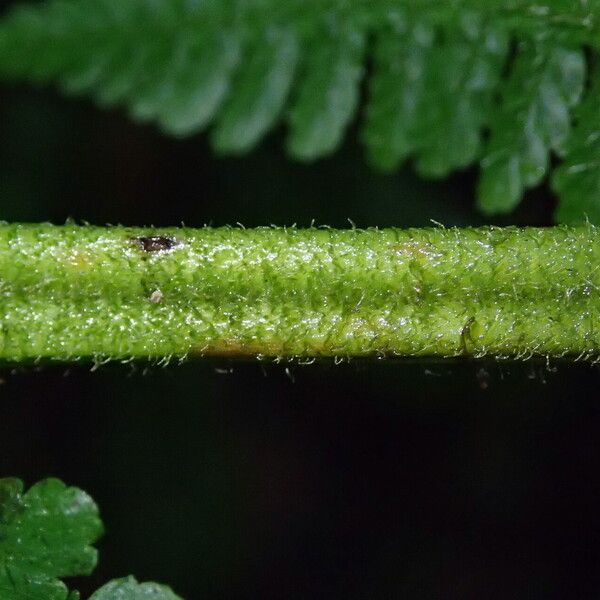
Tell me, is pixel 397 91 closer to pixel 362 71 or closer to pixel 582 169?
pixel 362 71

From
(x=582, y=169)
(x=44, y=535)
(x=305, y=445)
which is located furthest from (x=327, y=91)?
(x=305, y=445)

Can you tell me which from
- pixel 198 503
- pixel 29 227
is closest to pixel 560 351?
pixel 29 227

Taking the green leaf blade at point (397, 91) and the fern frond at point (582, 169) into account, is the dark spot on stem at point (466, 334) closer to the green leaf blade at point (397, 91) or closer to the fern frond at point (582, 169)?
the fern frond at point (582, 169)

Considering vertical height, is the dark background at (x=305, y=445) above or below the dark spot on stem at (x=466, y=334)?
below

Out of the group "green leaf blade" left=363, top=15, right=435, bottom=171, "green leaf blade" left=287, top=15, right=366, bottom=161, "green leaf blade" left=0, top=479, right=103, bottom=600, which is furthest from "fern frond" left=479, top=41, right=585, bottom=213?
"green leaf blade" left=0, top=479, right=103, bottom=600

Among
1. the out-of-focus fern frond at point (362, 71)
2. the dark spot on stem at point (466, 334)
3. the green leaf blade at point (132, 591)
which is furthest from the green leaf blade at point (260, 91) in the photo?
the green leaf blade at point (132, 591)

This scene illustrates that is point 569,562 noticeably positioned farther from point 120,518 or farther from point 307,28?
point 307,28

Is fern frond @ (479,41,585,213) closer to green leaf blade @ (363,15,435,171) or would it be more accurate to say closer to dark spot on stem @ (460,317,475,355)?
green leaf blade @ (363,15,435,171)
